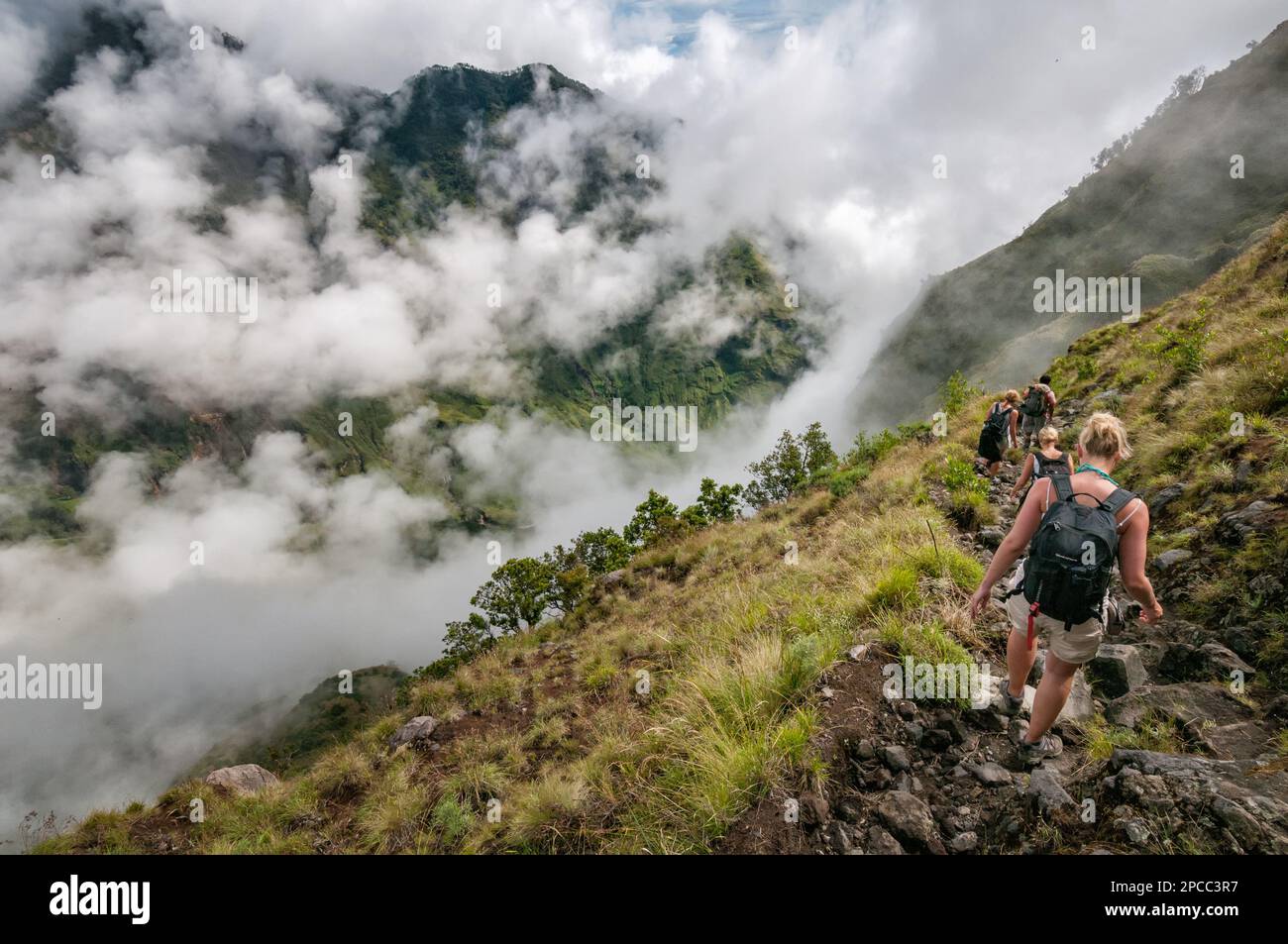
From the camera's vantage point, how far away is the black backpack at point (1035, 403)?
1227 cm

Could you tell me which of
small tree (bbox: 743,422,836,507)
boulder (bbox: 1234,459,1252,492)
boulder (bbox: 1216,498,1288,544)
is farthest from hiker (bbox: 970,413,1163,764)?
small tree (bbox: 743,422,836,507)

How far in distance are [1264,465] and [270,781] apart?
17.6 m

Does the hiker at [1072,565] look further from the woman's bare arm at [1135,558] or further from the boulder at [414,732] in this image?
the boulder at [414,732]

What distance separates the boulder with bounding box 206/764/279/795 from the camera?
33.4 ft

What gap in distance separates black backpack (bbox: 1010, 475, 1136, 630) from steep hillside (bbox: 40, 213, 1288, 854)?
1.14m

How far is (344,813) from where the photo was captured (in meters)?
7.86

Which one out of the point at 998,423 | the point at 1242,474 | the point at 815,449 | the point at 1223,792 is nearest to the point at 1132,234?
the point at 815,449

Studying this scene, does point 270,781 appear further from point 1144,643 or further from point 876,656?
point 1144,643

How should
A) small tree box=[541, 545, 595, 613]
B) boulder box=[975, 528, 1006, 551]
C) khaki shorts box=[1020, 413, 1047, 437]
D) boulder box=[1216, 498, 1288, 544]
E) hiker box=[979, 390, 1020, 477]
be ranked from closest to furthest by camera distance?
boulder box=[1216, 498, 1288, 544]
boulder box=[975, 528, 1006, 551]
hiker box=[979, 390, 1020, 477]
khaki shorts box=[1020, 413, 1047, 437]
small tree box=[541, 545, 595, 613]

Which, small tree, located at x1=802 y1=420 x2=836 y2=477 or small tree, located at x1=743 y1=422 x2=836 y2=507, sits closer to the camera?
small tree, located at x1=743 y1=422 x2=836 y2=507

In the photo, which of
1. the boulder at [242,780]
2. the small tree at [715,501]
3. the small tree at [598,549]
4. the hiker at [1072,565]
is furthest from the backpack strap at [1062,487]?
the small tree at [598,549]

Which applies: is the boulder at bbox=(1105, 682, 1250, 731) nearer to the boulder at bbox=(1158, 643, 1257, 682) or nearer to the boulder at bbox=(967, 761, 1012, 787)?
the boulder at bbox=(1158, 643, 1257, 682)

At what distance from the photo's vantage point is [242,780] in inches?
422
